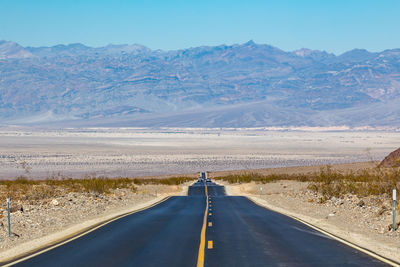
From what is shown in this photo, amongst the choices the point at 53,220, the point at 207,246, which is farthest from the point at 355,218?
the point at 53,220

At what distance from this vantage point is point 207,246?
15.0 meters

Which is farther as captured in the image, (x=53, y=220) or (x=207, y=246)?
(x=53, y=220)

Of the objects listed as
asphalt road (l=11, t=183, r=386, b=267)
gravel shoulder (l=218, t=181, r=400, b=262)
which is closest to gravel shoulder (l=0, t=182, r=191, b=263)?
asphalt road (l=11, t=183, r=386, b=267)

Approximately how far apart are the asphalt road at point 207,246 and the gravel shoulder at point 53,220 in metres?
0.99

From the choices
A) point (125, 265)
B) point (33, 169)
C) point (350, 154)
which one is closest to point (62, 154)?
point (33, 169)

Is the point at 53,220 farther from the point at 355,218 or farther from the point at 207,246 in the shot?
the point at 355,218

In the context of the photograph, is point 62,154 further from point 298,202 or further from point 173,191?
point 298,202

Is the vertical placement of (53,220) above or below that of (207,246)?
above

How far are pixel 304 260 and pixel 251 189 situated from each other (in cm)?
4162

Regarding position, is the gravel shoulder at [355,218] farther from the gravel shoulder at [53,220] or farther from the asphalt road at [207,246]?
the gravel shoulder at [53,220]

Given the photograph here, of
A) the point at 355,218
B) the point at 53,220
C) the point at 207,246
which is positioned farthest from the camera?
the point at 355,218

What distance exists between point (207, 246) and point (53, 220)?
29.8 ft

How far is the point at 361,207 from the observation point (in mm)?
24516

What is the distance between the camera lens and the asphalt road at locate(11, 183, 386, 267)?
1291 cm
